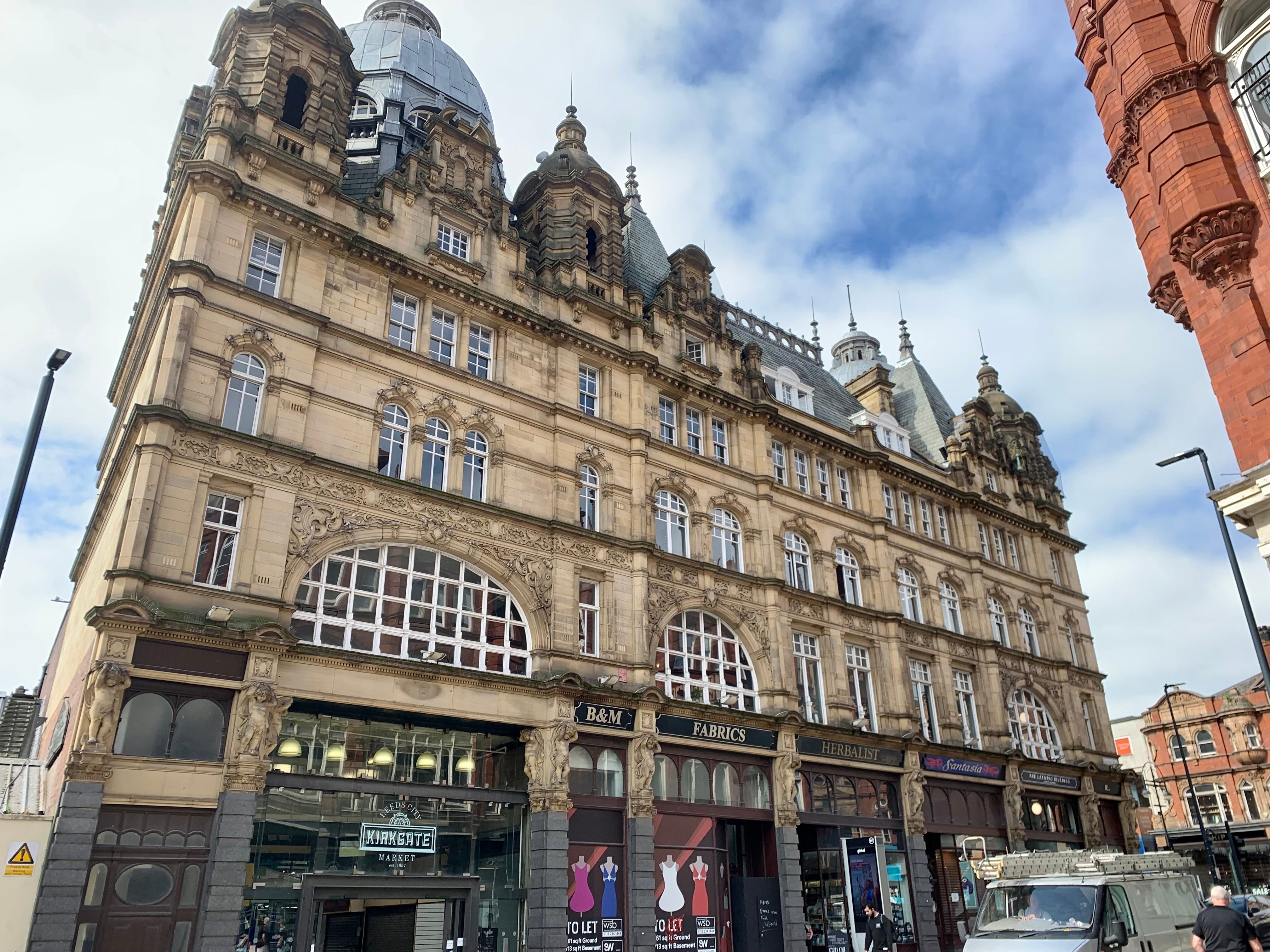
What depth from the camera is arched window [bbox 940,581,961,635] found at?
38.7 m

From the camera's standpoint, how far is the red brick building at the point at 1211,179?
50.6 feet

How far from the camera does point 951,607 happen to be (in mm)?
39250

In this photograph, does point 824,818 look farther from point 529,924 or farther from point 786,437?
point 786,437

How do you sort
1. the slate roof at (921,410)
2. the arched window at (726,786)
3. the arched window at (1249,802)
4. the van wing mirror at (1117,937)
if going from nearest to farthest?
the van wing mirror at (1117,937) → the arched window at (726,786) → the slate roof at (921,410) → the arched window at (1249,802)

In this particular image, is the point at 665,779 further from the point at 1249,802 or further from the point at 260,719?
the point at 1249,802

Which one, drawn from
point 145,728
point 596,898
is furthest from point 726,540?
point 145,728

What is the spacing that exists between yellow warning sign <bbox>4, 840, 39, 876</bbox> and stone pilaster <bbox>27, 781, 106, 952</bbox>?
0.27 meters

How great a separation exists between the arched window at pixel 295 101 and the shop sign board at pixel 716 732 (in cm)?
2075

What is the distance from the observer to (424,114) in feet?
116

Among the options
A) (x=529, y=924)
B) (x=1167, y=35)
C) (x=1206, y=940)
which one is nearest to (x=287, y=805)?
(x=529, y=924)

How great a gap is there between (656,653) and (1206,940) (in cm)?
1678

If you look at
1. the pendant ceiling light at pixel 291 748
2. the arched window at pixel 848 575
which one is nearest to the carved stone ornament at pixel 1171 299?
the arched window at pixel 848 575

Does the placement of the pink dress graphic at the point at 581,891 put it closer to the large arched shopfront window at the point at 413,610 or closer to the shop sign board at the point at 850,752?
the large arched shopfront window at the point at 413,610

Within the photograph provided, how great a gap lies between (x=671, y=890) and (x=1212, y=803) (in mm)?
53546
